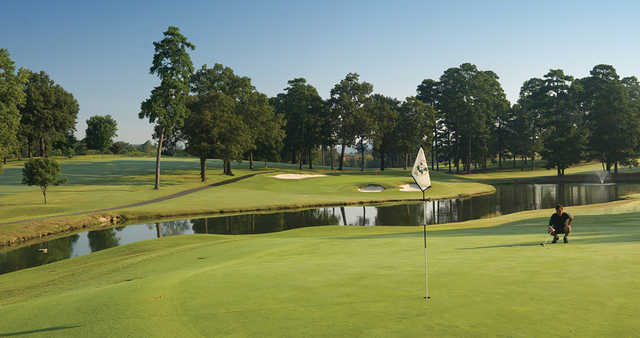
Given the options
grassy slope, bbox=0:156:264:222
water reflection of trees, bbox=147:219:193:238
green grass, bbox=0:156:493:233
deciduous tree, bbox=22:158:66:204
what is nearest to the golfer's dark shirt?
water reflection of trees, bbox=147:219:193:238

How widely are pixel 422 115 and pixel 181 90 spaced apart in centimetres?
5614

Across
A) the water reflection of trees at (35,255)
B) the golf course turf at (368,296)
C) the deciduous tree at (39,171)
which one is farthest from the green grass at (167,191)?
the golf course turf at (368,296)

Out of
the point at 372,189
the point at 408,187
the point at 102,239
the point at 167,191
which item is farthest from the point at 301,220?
the point at 408,187

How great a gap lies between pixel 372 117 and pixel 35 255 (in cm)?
7258

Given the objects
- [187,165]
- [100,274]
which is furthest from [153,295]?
[187,165]

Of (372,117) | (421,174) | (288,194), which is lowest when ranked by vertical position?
(288,194)

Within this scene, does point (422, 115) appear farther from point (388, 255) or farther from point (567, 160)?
point (388, 255)

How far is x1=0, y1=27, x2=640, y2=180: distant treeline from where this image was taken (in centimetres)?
6281

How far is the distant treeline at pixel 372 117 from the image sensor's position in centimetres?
6281

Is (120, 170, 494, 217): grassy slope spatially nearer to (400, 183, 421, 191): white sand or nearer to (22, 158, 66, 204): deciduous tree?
(400, 183, 421, 191): white sand

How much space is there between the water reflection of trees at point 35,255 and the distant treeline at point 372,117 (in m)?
29.9

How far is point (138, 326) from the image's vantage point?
22.9 ft

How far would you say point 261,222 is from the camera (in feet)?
121

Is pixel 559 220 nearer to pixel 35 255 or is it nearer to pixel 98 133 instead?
pixel 35 255
